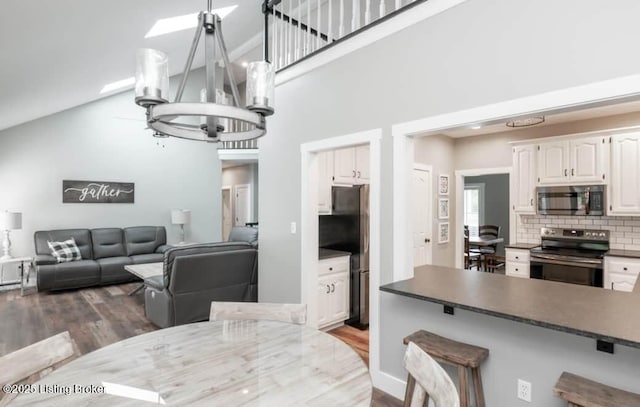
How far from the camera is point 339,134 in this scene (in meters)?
3.03

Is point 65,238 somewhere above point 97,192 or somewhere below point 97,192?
below

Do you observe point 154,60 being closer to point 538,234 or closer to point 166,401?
point 166,401

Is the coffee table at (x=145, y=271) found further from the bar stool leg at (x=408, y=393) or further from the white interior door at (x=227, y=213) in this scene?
the white interior door at (x=227, y=213)

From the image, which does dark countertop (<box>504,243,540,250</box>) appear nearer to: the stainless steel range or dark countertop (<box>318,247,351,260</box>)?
the stainless steel range

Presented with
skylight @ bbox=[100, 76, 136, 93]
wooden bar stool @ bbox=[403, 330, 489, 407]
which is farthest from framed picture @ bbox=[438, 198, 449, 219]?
skylight @ bbox=[100, 76, 136, 93]

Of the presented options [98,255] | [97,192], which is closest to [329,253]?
[98,255]

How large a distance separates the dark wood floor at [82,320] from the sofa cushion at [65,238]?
0.79 m

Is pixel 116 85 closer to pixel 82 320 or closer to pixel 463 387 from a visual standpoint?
pixel 82 320

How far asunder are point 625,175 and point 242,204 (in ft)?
28.8

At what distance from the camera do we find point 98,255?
21.1ft

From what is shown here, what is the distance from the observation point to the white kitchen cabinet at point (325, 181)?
395 cm

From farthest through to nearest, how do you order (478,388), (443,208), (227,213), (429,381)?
(227,213)
(443,208)
(478,388)
(429,381)

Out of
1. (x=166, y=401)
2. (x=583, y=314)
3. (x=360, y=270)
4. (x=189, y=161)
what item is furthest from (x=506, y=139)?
(x=189, y=161)

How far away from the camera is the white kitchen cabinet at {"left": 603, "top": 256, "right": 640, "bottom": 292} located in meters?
3.74
